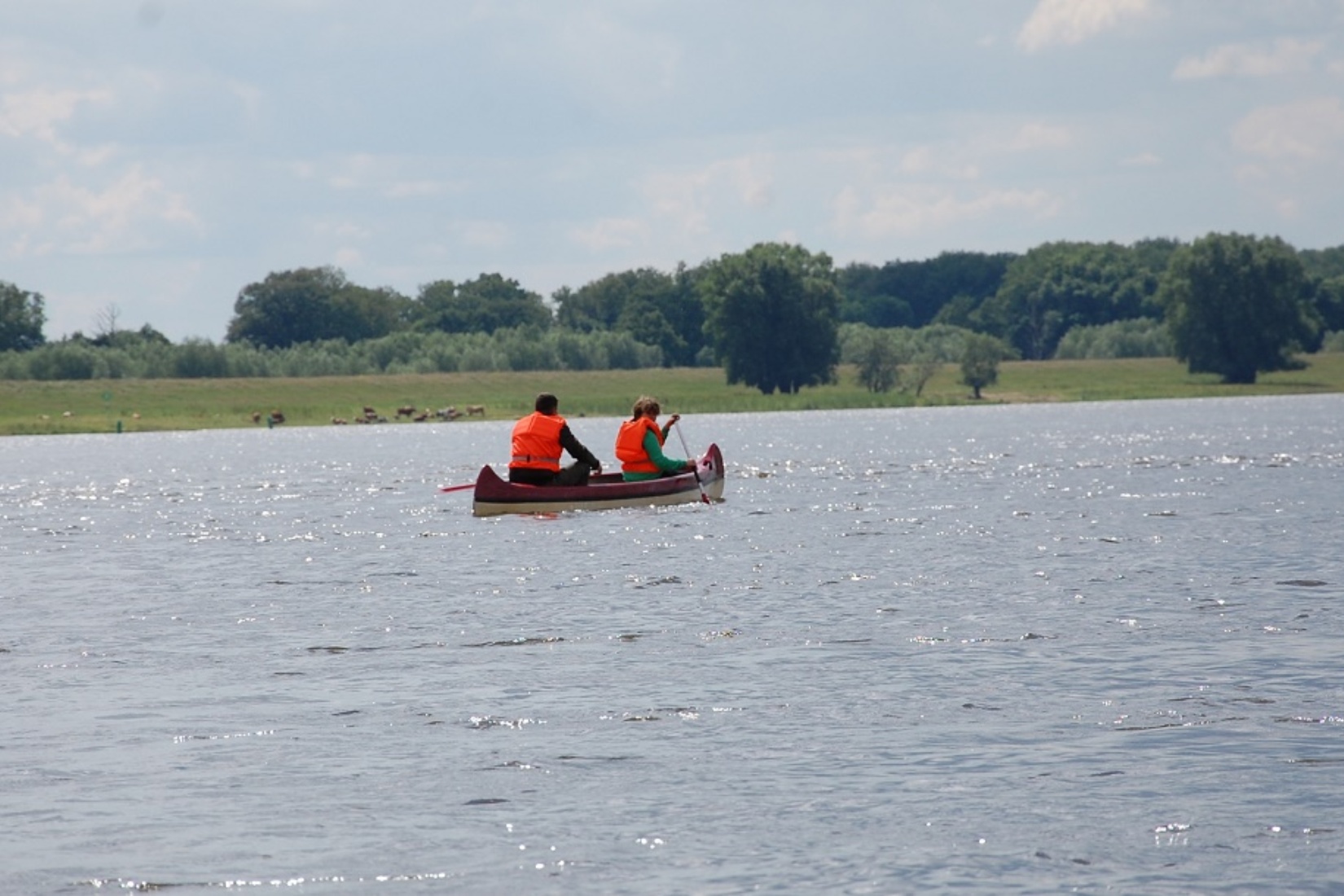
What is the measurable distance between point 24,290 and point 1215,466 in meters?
133

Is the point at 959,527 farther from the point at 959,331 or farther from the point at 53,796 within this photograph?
the point at 959,331

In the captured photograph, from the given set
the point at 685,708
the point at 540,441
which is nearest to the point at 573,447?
the point at 540,441

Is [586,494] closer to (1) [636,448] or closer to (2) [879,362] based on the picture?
(1) [636,448]

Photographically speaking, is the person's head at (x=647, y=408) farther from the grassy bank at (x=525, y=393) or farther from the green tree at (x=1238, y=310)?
the green tree at (x=1238, y=310)

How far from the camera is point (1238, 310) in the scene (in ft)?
486

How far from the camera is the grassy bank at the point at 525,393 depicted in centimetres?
11744

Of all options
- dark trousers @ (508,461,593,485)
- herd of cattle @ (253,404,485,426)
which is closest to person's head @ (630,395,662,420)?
Answer: dark trousers @ (508,461,593,485)

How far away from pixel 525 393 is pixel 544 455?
3903 inches

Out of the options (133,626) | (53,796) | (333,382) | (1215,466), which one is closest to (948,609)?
(133,626)

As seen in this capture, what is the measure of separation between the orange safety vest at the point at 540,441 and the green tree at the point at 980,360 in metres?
105

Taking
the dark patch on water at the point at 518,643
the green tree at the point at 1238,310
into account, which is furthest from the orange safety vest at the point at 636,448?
the green tree at the point at 1238,310

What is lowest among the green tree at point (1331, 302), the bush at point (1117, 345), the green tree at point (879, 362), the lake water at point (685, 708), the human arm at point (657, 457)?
the lake water at point (685, 708)

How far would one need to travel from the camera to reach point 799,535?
31312 mm

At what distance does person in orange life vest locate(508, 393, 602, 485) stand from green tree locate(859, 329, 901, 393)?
106 meters
